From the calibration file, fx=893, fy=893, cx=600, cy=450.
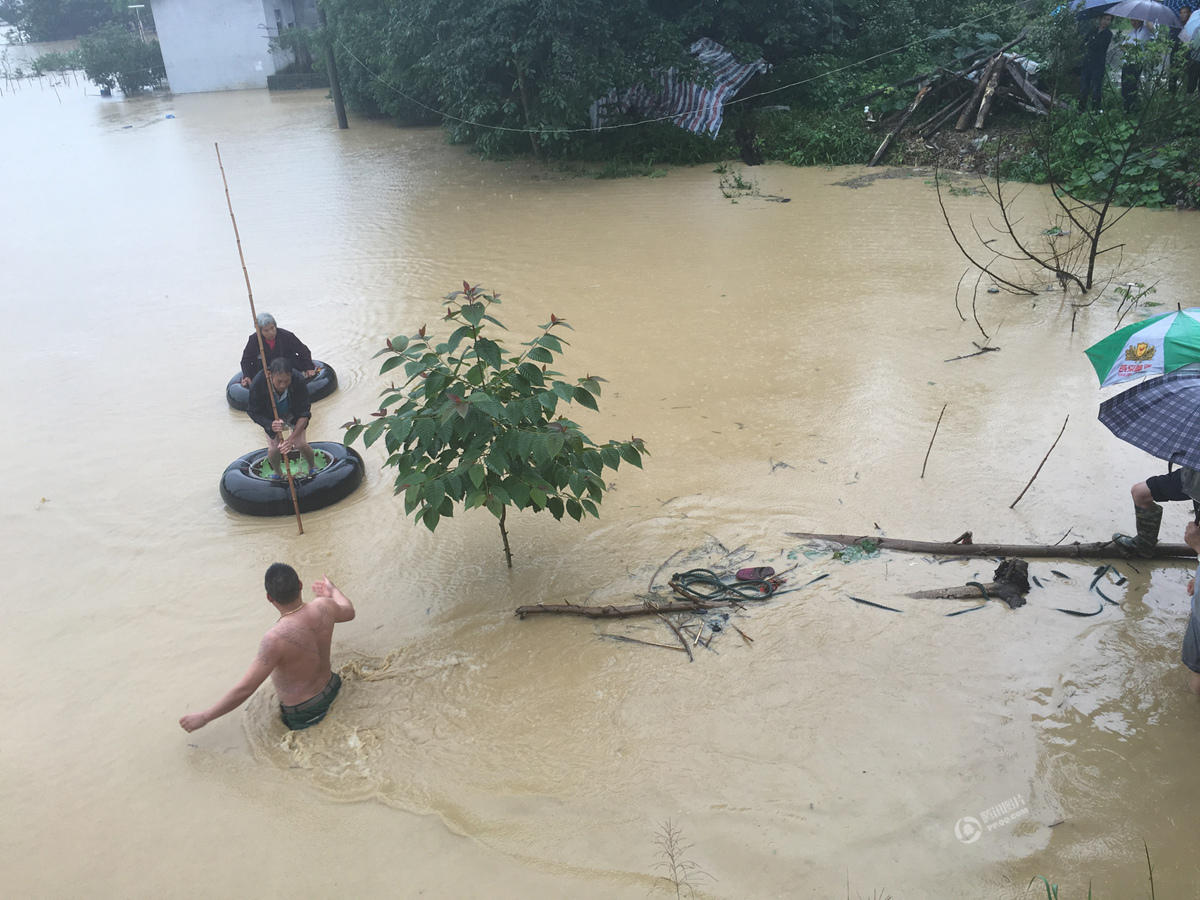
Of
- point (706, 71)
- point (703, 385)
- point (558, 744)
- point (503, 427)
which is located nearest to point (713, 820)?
point (558, 744)

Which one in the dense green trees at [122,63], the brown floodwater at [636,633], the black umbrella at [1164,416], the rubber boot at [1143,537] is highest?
the dense green trees at [122,63]

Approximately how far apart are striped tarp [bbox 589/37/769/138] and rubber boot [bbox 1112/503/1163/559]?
13.3 meters

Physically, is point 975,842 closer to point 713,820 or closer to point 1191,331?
point 713,820

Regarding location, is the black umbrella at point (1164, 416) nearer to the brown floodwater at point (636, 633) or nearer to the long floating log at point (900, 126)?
the brown floodwater at point (636, 633)

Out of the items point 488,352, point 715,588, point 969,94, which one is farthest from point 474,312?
point 969,94

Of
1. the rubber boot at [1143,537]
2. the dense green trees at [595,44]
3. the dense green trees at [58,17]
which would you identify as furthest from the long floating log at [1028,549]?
the dense green trees at [58,17]

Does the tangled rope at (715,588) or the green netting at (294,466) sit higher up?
the green netting at (294,466)

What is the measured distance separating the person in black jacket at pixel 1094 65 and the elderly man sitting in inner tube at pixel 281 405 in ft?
45.2

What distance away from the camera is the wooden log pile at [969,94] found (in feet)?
51.4

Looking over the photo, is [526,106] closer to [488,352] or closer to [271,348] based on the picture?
[271,348]

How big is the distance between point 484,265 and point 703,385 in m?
5.19

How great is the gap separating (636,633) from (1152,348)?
309cm

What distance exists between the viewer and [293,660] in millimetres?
4582

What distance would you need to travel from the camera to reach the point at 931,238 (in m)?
12.4
